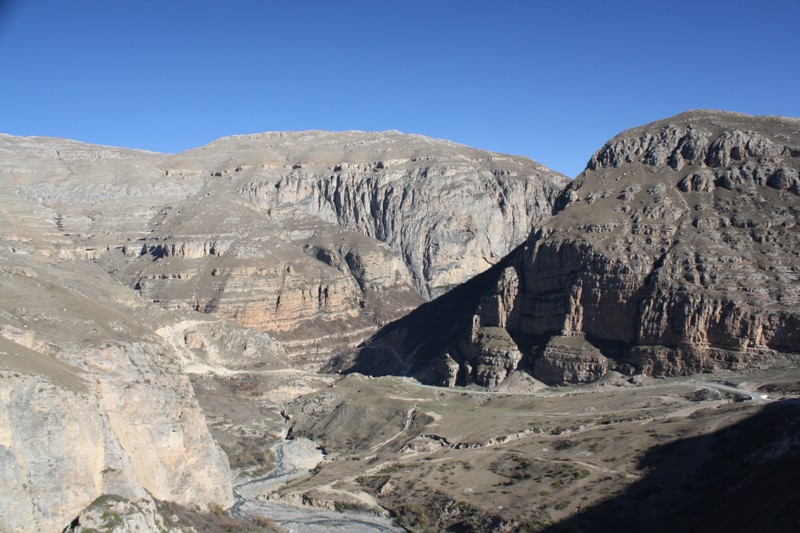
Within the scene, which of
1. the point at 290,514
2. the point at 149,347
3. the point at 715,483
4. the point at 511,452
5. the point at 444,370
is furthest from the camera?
the point at 444,370

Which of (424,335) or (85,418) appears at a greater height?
(85,418)

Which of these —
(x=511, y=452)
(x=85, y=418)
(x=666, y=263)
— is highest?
(x=666, y=263)

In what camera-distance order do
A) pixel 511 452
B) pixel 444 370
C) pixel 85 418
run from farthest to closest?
1. pixel 444 370
2. pixel 511 452
3. pixel 85 418

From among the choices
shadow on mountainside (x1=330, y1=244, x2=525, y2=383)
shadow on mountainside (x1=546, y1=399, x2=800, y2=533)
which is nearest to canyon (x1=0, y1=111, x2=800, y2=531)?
shadow on mountainside (x1=546, y1=399, x2=800, y2=533)

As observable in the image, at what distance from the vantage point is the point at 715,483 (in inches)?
2635

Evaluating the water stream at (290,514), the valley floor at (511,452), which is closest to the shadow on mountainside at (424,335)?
the valley floor at (511,452)

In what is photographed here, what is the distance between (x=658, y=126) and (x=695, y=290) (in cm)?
4394

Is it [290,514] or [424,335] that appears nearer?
[290,514]

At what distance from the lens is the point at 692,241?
11681 centimetres

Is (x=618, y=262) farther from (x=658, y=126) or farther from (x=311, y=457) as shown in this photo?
(x=311, y=457)

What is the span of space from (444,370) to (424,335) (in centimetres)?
2694

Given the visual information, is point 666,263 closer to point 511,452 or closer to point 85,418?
point 511,452

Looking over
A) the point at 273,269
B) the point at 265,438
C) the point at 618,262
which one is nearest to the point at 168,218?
the point at 273,269

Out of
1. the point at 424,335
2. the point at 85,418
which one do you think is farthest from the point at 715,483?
the point at 424,335
